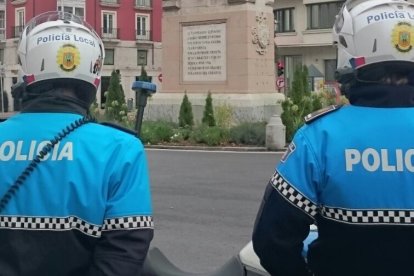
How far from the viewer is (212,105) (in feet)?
77.3

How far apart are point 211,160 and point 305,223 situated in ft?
51.2

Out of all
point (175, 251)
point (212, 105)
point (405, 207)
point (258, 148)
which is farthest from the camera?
point (212, 105)

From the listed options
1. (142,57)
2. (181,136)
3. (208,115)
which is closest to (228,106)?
(208,115)

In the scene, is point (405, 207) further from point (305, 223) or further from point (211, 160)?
point (211, 160)

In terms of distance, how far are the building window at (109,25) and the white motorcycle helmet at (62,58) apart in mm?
69633

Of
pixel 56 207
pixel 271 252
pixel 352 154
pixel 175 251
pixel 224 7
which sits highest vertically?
pixel 224 7

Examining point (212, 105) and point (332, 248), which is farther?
point (212, 105)

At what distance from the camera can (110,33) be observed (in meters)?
72.1

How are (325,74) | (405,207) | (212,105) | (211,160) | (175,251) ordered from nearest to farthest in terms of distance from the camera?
(405,207), (175,251), (211,160), (212,105), (325,74)

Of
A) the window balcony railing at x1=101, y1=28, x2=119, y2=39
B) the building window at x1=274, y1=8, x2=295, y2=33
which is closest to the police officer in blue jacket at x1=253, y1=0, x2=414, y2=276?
the building window at x1=274, y1=8, x2=295, y2=33

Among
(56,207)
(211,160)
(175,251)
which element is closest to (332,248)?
(56,207)

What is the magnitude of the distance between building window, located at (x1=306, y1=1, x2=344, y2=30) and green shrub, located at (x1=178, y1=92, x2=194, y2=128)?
34159 millimetres

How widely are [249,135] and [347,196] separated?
63.0 feet

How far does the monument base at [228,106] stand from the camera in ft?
77.1
